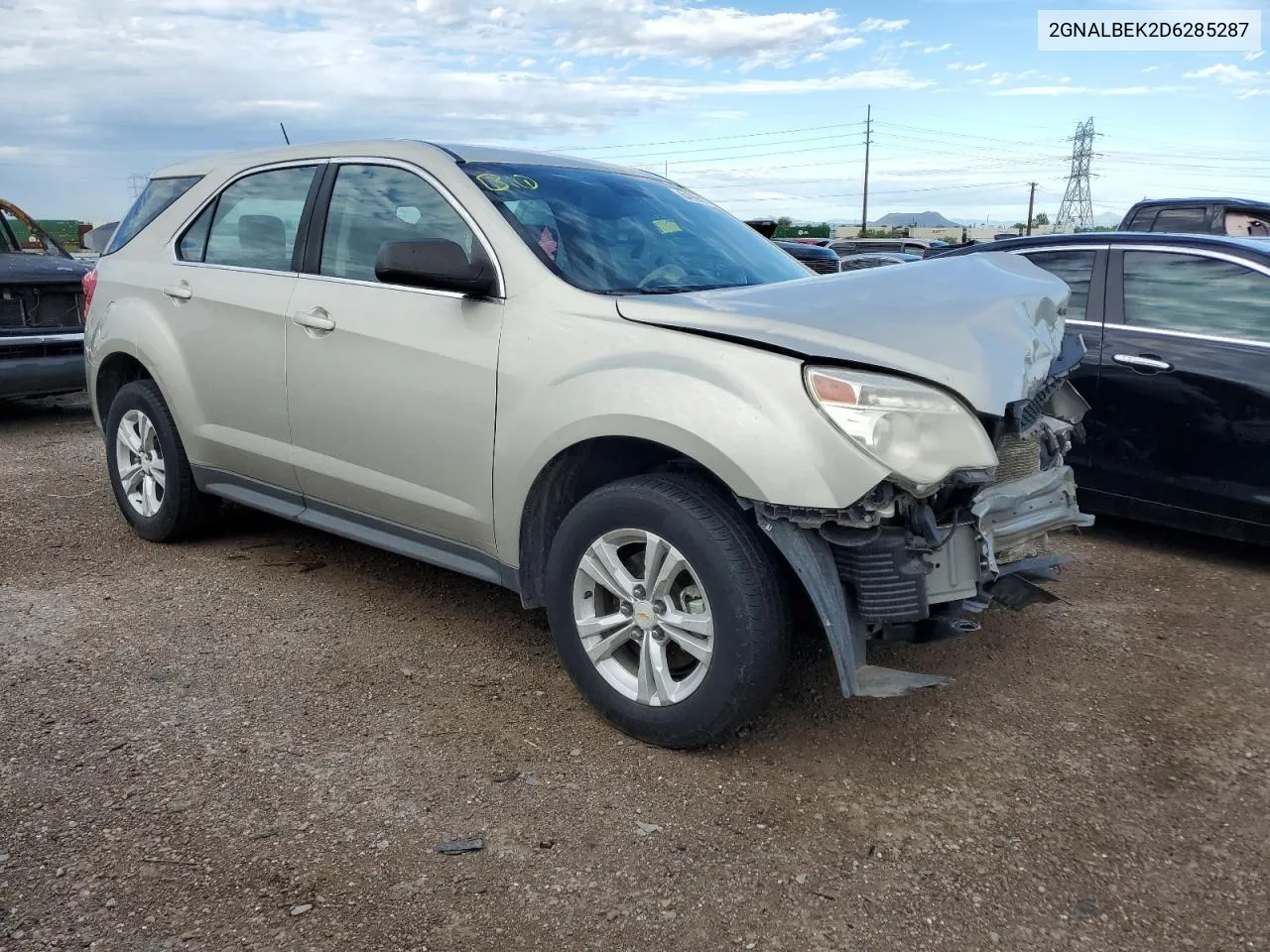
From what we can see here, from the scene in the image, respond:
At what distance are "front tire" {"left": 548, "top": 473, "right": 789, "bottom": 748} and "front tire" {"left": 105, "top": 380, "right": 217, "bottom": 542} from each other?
242 centimetres

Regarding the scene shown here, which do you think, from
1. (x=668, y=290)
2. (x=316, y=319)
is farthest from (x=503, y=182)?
(x=316, y=319)

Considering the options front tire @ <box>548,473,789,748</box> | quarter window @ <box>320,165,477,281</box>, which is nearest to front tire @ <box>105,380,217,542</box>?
quarter window @ <box>320,165,477,281</box>

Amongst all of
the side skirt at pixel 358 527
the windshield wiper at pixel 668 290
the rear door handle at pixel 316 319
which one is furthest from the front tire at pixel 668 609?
the rear door handle at pixel 316 319

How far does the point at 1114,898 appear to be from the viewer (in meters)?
2.48

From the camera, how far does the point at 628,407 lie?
3.01 meters

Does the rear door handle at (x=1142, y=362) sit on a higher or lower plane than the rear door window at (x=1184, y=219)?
lower

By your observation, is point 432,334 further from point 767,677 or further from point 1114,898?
point 1114,898

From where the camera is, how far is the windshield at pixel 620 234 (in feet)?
11.6

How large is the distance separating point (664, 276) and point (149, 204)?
287 cm

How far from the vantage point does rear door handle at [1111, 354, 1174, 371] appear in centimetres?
505

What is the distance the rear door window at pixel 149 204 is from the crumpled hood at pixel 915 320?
9.17 ft

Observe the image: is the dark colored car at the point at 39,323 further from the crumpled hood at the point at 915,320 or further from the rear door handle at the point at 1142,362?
the rear door handle at the point at 1142,362

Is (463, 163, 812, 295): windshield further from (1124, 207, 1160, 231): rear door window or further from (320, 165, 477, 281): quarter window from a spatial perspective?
(1124, 207, 1160, 231): rear door window

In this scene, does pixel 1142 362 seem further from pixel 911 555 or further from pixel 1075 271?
pixel 911 555
